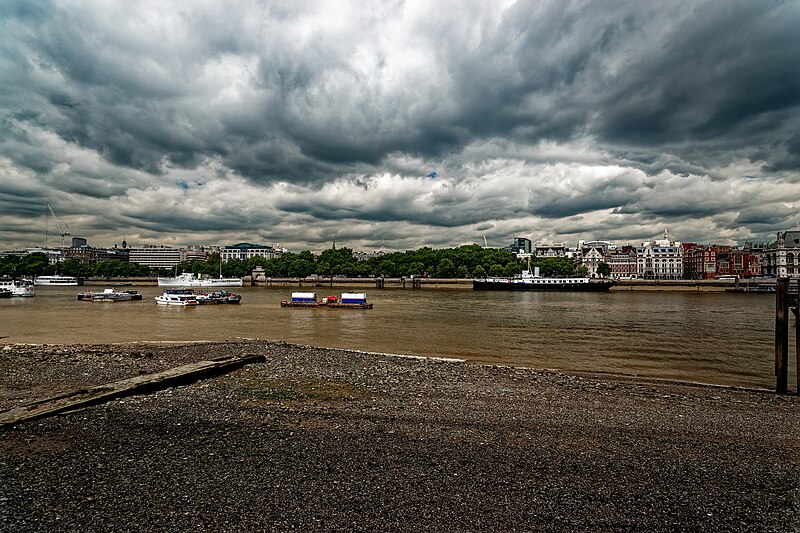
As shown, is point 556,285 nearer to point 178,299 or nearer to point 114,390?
point 178,299

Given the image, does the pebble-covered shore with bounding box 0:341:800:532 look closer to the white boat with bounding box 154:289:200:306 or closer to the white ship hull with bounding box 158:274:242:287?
the white boat with bounding box 154:289:200:306

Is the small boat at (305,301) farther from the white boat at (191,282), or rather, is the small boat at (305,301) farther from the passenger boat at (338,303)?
the white boat at (191,282)

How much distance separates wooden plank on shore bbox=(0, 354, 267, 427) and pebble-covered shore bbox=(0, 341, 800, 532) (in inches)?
14.3

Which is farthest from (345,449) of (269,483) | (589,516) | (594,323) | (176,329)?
(594,323)

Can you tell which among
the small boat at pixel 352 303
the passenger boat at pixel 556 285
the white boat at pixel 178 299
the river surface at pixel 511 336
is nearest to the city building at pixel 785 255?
the passenger boat at pixel 556 285

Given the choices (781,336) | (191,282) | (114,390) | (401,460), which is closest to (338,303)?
(114,390)

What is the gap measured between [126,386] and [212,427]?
4169 mm

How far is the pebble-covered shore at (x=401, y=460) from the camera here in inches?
243

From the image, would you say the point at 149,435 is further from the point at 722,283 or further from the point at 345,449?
the point at 722,283

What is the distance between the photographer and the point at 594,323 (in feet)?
138

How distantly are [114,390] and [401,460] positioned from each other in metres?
8.22

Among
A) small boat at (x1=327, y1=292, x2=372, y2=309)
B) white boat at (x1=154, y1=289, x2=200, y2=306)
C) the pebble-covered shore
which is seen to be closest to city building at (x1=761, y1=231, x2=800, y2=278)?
small boat at (x1=327, y1=292, x2=372, y2=309)

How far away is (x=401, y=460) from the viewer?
805 centimetres

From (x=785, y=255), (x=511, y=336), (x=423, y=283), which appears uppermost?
(x=785, y=255)
